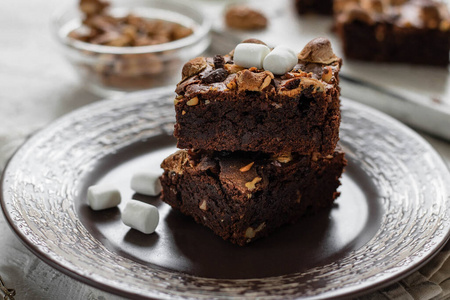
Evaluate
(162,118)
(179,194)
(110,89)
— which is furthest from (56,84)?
(179,194)

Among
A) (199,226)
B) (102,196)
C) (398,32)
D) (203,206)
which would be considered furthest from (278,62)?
(398,32)

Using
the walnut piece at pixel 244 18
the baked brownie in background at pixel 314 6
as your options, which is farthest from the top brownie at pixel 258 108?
the baked brownie in background at pixel 314 6

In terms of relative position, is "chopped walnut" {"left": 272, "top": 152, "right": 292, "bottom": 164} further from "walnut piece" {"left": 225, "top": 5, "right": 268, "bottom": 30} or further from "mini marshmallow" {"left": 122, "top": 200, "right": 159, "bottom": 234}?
"walnut piece" {"left": 225, "top": 5, "right": 268, "bottom": 30}

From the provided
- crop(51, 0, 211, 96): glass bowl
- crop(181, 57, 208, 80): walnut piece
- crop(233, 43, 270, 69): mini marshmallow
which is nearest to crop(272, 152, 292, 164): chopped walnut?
crop(233, 43, 270, 69): mini marshmallow

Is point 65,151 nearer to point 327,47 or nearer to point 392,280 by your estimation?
point 327,47

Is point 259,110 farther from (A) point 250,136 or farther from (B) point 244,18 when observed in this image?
(B) point 244,18

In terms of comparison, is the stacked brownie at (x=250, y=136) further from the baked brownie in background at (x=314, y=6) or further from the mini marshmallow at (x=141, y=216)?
the baked brownie in background at (x=314, y=6)

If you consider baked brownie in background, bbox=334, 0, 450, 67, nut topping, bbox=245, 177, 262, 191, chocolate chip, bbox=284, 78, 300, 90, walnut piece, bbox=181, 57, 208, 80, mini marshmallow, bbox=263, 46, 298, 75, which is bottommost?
nut topping, bbox=245, 177, 262, 191
